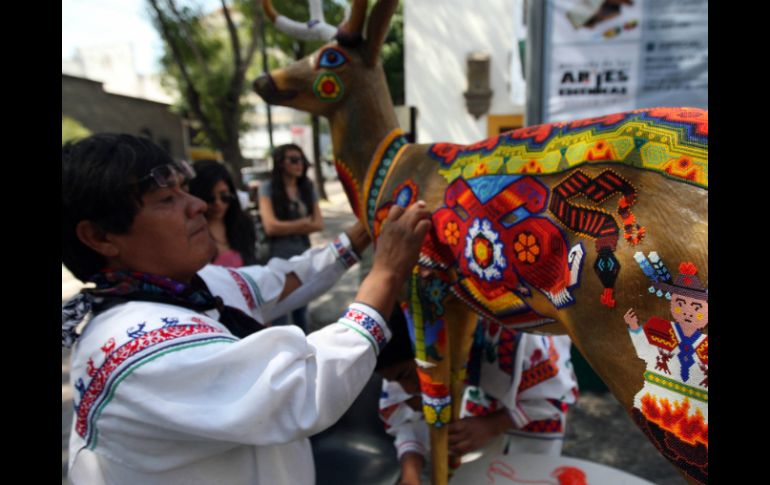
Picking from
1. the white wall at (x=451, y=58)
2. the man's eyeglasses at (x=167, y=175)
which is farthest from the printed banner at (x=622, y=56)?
the white wall at (x=451, y=58)

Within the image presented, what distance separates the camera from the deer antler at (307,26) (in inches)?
59.2

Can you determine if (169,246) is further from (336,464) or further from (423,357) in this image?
(336,464)

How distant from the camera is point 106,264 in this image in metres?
1.08

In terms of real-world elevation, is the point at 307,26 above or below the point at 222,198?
above

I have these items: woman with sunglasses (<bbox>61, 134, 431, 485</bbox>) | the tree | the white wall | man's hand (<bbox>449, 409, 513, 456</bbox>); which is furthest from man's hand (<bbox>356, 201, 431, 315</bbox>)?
the tree

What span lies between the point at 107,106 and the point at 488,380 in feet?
63.4

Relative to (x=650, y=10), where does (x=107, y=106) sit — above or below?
above

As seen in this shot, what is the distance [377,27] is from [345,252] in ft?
2.22

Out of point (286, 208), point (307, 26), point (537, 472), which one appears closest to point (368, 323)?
point (537, 472)

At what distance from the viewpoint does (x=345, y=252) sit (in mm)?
1565

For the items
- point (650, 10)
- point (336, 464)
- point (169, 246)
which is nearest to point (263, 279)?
point (169, 246)

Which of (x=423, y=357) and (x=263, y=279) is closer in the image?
(x=423, y=357)

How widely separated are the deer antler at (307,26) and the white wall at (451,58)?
18.9 feet

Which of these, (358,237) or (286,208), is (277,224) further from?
(358,237)
